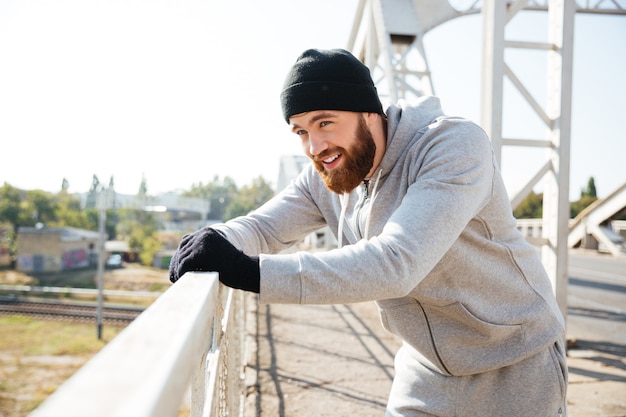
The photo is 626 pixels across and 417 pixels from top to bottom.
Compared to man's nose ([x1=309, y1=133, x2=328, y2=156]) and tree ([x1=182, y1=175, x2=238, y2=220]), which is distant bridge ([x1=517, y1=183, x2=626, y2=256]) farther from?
tree ([x1=182, y1=175, x2=238, y2=220])

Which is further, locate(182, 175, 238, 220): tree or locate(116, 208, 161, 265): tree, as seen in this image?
locate(182, 175, 238, 220): tree

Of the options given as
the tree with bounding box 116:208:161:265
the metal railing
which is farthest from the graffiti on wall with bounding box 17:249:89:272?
the metal railing

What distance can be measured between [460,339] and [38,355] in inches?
1162

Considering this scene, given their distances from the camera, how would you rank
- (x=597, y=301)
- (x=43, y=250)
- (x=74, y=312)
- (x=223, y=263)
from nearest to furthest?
(x=223, y=263), (x=597, y=301), (x=74, y=312), (x=43, y=250)

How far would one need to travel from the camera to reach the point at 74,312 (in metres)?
27.0

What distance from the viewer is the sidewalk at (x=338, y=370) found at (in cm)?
307

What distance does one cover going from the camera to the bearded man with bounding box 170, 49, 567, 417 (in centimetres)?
118

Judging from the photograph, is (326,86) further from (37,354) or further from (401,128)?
(37,354)

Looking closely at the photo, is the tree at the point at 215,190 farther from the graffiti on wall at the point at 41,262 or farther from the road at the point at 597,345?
the road at the point at 597,345

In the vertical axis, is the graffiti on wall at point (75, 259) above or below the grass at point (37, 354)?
above

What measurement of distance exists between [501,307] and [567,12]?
11.5ft

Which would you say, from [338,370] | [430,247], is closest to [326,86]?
[430,247]

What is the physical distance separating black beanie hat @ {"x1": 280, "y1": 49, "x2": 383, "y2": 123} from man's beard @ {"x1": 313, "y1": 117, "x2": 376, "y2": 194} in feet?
0.28

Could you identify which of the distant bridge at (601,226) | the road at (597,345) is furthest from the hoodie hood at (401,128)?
the distant bridge at (601,226)
